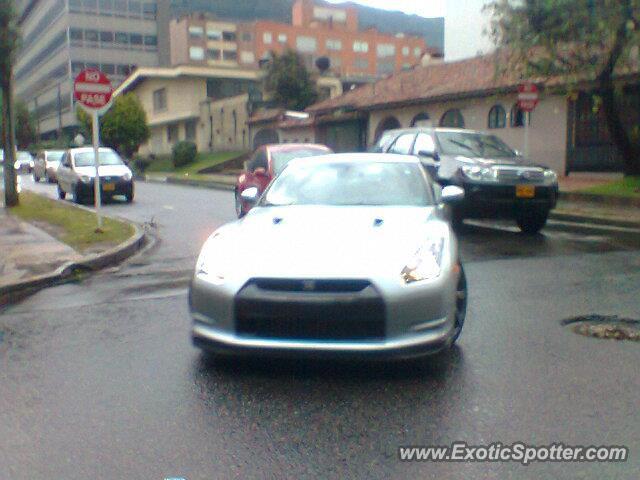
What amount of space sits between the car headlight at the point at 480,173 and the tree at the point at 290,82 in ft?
107

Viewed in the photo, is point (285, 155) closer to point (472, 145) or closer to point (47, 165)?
point (472, 145)

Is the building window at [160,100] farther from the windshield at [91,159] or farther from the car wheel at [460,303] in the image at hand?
the car wheel at [460,303]

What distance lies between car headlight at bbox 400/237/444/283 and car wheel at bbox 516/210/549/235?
7.71 meters

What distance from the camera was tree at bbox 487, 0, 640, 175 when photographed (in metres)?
15.8

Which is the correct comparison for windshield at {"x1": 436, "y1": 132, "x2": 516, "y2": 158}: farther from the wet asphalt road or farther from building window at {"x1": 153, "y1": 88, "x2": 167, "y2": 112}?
building window at {"x1": 153, "y1": 88, "x2": 167, "y2": 112}

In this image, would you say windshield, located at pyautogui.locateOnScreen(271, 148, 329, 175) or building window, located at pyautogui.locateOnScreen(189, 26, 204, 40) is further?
building window, located at pyautogui.locateOnScreen(189, 26, 204, 40)

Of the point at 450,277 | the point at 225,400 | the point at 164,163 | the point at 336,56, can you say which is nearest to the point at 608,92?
the point at 450,277

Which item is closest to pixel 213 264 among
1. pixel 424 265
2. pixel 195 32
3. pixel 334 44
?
pixel 424 265

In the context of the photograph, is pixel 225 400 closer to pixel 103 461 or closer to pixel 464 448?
pixel 103 461

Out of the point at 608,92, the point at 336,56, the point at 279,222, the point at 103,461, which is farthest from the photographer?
the point at 336,56

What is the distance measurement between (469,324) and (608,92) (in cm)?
1370

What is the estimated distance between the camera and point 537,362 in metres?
5.24

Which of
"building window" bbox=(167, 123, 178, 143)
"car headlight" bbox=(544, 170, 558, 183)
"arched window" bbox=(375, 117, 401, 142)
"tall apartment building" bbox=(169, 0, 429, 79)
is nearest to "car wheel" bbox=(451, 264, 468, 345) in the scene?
"car headlight" bbox=(544, 170, 558, 183)

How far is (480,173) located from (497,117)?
585 inches
